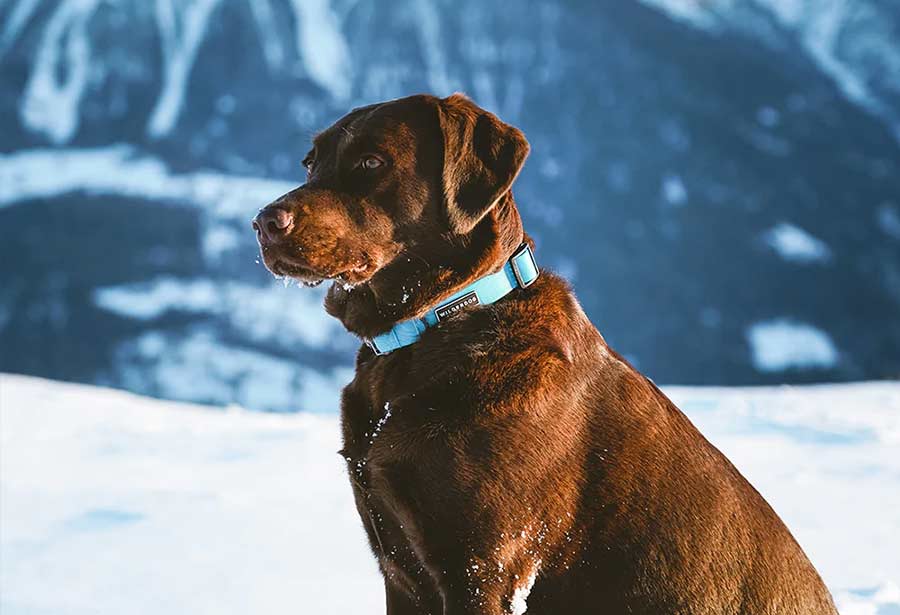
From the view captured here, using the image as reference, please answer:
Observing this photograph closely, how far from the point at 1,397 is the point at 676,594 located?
5.59 meters

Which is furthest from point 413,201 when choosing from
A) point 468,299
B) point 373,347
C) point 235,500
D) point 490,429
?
point 235,500

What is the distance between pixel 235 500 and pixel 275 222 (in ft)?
10.1

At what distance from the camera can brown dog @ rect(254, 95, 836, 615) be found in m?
2.30

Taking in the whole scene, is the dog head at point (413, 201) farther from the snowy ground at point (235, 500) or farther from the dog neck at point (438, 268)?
the snowy ground at point (235, 500)

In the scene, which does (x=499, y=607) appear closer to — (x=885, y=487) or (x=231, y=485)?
(x=231, y=485)

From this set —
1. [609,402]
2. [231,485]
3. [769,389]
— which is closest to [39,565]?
[231,485]

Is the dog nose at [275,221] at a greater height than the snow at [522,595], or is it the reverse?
the dog nose at [275,221]

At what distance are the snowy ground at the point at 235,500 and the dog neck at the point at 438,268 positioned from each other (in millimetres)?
476

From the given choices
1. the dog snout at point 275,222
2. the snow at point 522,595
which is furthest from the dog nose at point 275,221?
the snow at point 522,595

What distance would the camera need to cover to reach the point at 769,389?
8195mm

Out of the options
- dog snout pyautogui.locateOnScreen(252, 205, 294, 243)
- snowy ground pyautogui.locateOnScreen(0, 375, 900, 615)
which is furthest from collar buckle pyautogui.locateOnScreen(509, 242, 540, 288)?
snowy ground pyautogui.locateOnScreen(0, 375, 900, 615)

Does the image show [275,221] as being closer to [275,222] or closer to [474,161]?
[275,222]

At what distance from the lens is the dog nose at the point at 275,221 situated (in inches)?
96.3

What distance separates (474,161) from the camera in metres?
2.59
